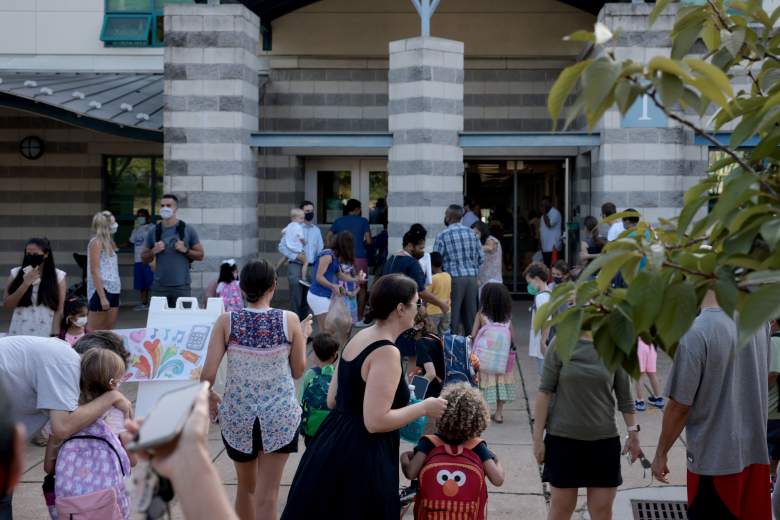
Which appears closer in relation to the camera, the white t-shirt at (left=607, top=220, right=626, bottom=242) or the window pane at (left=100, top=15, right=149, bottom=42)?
the white t-shirt at (left=607, top=220, right=626, bottom=242)

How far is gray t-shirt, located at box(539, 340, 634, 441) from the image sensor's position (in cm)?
509

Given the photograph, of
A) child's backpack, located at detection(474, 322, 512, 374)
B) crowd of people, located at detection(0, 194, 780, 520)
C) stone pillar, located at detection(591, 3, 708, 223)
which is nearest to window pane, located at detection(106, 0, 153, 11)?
stone pillar, located at detection(591, 3, 708, 223)

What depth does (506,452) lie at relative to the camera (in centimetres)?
801

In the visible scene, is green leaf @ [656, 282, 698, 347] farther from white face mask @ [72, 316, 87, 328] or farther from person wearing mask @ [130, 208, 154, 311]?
person wearing mask @ [130, 208, 154, 311]

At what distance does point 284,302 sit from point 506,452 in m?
10.4

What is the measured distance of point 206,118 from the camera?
1444cm

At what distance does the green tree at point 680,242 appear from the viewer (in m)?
2.32

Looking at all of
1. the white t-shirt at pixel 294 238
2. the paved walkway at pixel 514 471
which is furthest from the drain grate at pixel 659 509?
the white t-shirt at pixel 294 238

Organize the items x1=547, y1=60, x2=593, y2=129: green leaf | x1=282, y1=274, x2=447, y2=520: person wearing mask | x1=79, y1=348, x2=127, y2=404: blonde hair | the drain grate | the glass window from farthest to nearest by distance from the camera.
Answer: the glass window, the drain grate, x1=79, y1=348, x2=127, y2=404: blonde hair, x1=282, y1=274, x2=447, y2=520: person wearing mask, x1=547, y1=60, x2=593, y2=129: green leaf

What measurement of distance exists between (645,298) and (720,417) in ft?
8.30

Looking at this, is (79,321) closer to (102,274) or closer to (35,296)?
(35,296)

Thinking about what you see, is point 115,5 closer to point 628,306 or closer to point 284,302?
point 284,302

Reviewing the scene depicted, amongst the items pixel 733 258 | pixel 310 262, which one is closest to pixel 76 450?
pixel 733 258

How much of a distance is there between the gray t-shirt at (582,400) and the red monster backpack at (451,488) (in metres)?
0.55
